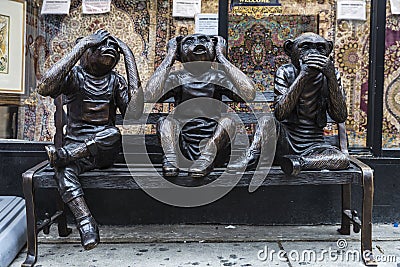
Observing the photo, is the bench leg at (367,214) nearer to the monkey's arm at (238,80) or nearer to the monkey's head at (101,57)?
the monkey's arm at (238,80)

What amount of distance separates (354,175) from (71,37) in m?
2.72

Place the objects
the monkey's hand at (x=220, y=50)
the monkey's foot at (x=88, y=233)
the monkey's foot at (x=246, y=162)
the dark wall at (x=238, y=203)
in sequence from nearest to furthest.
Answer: the monkey's foot at (x=88, y=233), the monkey's foot at (x=246, y=162), the monkey's hand at (x=220, y=50), the dark wall at (x=238, y=203)

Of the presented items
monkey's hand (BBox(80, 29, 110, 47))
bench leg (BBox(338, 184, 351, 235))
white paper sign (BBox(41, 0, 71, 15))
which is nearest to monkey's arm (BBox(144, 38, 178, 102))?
monkey's hand (BBox(80, 29, 110, 47))

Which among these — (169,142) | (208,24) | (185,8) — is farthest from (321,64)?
(185,8)

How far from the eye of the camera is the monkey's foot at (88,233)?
330cm

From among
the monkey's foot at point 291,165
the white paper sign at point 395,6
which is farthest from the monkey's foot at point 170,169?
the white paper sign at point 395,6

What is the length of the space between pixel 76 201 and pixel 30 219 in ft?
1.13

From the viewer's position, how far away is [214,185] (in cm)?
360

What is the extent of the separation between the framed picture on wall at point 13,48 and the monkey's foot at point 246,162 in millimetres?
2147

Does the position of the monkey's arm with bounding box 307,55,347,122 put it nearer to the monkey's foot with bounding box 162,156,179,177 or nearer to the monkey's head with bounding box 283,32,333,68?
the monkey's head with bounding box 283,32,333,68

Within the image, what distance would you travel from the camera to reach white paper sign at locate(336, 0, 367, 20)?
15.3 feet

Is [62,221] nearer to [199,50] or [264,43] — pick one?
[199,50]

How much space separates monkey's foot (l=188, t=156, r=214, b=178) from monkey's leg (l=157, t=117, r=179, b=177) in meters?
Answer: 0.11

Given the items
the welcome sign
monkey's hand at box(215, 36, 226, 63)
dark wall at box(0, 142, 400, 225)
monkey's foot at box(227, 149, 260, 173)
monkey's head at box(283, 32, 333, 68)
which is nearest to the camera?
monkey's foot at box(227, 149, 260, 173)
